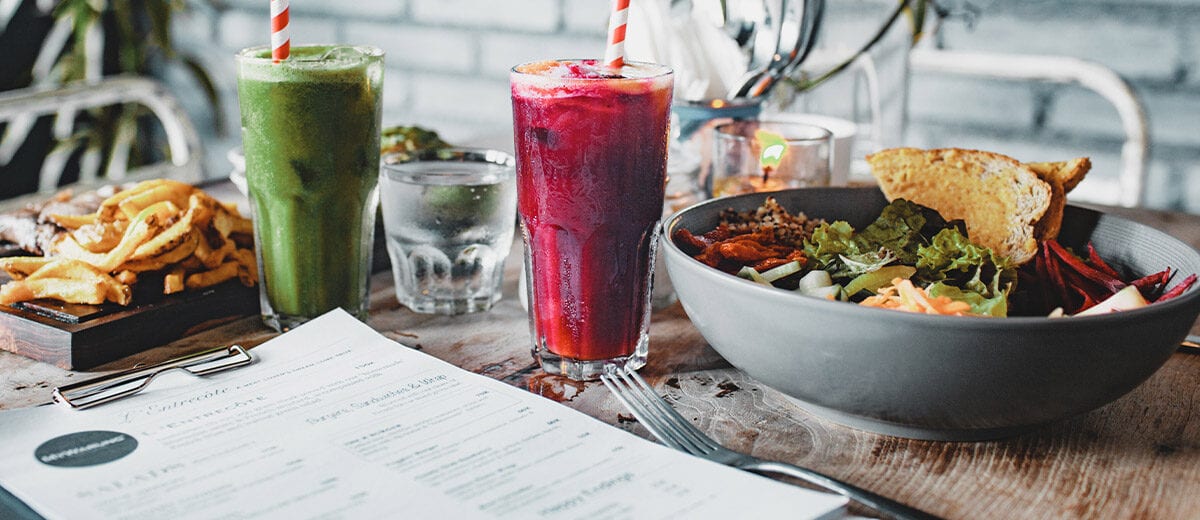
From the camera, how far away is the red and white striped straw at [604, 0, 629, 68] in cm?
82

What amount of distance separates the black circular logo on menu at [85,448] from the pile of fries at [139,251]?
241 mm

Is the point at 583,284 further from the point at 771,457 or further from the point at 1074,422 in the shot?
the point at 1074,422

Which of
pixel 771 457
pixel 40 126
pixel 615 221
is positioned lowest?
pixel 40 126

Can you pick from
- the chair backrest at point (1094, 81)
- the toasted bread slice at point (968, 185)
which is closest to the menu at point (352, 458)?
the toasted bread slice at point (968, 185)

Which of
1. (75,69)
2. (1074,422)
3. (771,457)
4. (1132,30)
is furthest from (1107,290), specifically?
(75,69)

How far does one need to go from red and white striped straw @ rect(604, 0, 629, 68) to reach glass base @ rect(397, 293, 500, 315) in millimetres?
312

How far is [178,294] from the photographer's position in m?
0.96

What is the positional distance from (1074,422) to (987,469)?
0.40 feet

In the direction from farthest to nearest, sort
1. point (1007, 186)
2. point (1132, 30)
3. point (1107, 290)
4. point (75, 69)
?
point (75, 69), point (1132, 30), point (1007, 186), point (1107, 290)

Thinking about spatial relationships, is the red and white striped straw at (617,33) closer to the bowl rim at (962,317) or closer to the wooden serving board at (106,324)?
the bowl rim at (962,317)

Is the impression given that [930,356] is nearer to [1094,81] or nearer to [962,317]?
[962,317]

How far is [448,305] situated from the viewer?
102 cm

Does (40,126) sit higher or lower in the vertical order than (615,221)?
lower

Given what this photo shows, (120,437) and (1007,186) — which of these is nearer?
(120,437)
